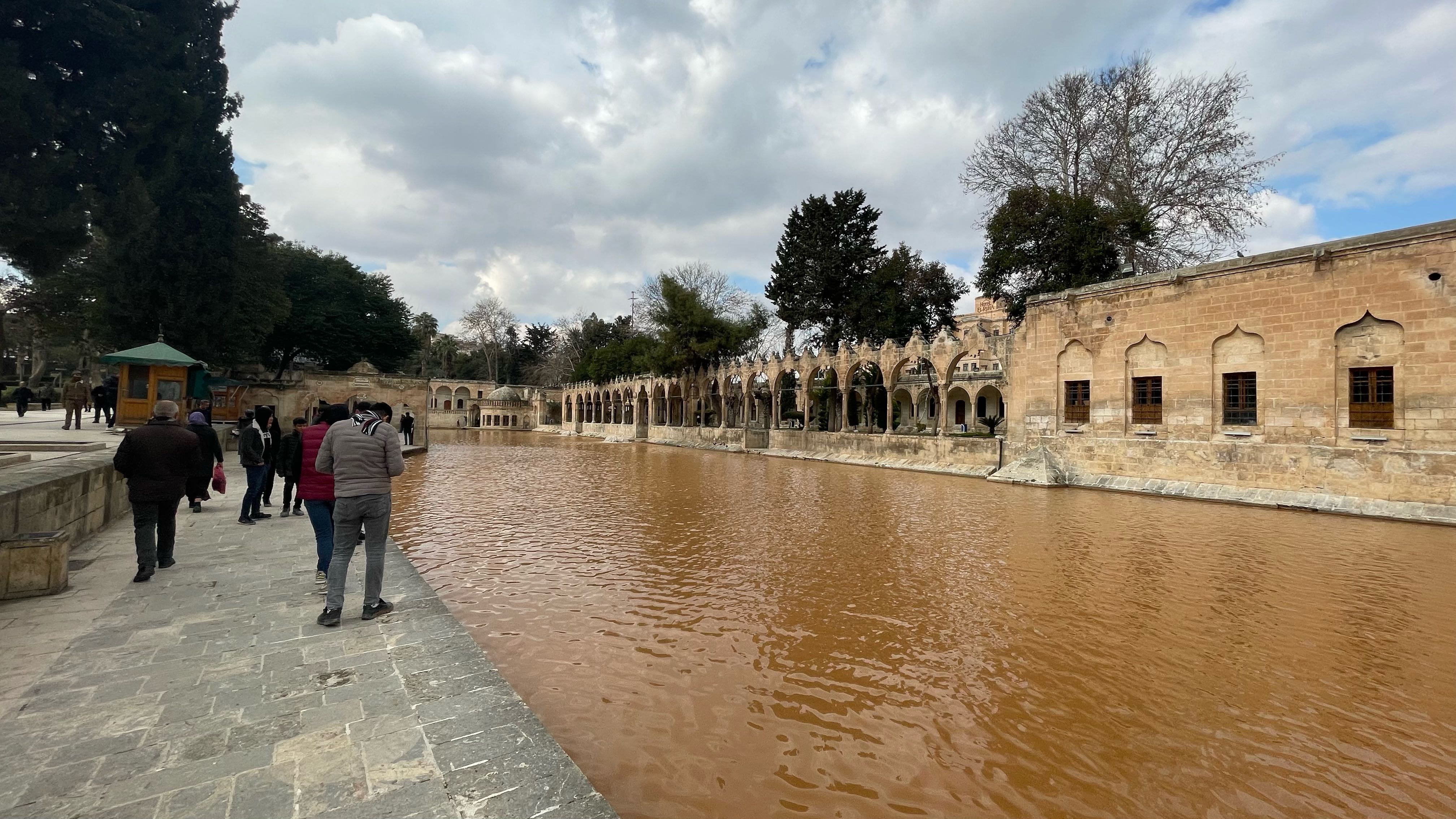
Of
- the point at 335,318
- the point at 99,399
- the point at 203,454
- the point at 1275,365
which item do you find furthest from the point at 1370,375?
the point at 335,318

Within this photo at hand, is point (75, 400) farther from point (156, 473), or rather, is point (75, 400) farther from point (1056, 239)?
point (1056, 239)

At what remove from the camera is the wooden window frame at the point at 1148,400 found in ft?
45.2

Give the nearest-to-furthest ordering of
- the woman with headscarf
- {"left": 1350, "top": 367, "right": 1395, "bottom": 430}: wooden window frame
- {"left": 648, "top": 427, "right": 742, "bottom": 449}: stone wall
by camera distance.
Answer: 1. the woman with headscarf
2. {"left": 1350, "top": 367, "right": 1395, "bottom": 430}: wooden window frame
3. {"left": 648, "top": 427, "right": 742, "bottom": 449}: stone wall

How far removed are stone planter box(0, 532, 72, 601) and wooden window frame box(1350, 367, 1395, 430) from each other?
18.0 m

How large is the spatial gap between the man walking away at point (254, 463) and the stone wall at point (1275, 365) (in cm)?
1613

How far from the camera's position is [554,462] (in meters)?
21.1

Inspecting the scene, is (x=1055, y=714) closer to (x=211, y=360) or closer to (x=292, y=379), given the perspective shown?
(x=211, y=360)

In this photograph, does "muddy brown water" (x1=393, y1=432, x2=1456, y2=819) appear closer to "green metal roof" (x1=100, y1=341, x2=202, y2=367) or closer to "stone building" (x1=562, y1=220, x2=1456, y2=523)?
"stone building" (x1=562, y1=220, x2=1456, y2=523)

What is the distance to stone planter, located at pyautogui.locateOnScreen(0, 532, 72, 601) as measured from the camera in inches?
166

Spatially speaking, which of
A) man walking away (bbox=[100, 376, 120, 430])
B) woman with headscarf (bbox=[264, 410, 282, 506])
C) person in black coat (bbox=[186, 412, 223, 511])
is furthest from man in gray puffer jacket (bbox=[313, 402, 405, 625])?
man walking away (bbox=[100, 376, 120, 430])

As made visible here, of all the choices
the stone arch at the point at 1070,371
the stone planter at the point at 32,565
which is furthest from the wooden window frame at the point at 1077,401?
the stone planter at the point at 32,565

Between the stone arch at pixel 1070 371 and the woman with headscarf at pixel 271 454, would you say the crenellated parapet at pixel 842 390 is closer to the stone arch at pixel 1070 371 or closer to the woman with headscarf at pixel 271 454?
the stone arch at pixel 1070 371

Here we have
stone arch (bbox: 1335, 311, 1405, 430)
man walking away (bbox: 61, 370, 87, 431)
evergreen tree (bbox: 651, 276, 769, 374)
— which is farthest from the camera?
evergreen tree (bbox: 651, 276, 769, 374)

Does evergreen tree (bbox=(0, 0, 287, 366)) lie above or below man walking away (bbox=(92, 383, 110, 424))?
above
